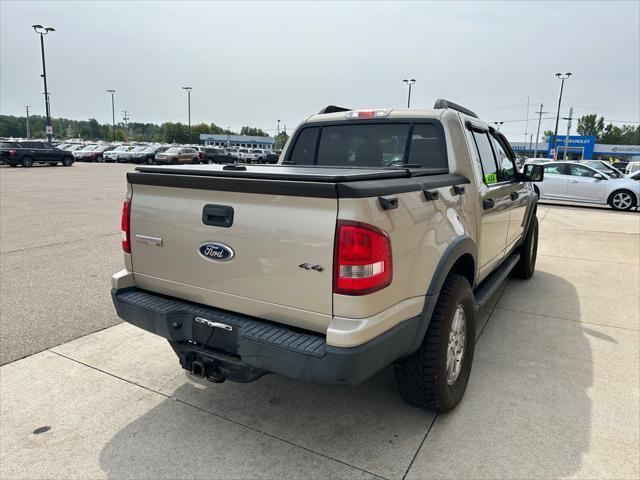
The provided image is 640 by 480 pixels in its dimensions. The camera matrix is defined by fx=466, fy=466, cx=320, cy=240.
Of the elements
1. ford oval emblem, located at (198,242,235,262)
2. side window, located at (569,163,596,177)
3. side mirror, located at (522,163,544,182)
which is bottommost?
ford oval emblem, located at (198,242,235,262)

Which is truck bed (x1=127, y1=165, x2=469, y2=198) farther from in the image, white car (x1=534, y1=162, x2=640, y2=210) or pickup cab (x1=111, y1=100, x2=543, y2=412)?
white car (x1=534, y1=162, x2=640, y2=210)

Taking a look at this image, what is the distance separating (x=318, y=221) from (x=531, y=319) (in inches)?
138

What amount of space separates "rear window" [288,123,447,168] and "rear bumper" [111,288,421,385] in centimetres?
163

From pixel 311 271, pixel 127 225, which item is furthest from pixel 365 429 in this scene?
pixel 127 225

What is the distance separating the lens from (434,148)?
3.64 metres

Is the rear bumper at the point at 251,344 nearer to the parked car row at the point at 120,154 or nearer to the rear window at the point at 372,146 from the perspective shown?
the rear window at the point at 372,146

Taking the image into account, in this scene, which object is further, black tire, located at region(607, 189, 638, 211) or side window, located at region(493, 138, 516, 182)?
black tire, located at region(607, 189, 638, 211)

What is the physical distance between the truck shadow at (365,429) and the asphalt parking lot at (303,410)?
0.01 meters

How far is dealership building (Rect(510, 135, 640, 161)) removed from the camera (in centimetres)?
7375

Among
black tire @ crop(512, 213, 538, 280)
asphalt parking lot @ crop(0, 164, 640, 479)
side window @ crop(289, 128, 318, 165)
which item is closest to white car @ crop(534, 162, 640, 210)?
black tire @ crop(512, 213, 538, 280)

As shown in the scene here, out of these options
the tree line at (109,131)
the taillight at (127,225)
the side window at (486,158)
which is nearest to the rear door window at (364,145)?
the side window at (486,158)

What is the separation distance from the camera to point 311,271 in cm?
224

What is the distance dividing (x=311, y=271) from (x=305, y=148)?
2308 millimetres

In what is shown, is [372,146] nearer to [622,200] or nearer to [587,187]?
[587,187]
